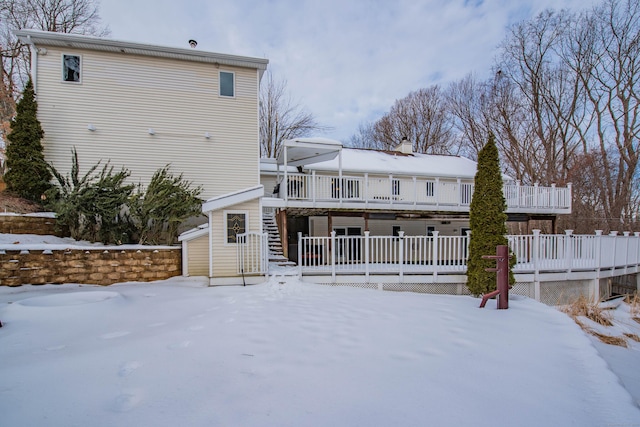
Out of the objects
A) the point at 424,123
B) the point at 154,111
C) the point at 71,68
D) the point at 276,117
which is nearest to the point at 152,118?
the point at 154,111

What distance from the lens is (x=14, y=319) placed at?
12.6 ft

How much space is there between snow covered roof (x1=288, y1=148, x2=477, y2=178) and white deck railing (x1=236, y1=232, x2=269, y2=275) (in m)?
4.78

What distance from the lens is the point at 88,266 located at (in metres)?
6.71

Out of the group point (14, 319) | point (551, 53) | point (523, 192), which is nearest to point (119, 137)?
point (14, 319)

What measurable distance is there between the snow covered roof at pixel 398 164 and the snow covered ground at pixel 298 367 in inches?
315

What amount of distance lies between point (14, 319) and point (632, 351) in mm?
8897

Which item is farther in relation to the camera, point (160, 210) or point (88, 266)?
point (160, 210)

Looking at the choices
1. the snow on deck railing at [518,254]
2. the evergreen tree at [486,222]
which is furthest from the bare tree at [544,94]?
the evergreen tree at [486,222]

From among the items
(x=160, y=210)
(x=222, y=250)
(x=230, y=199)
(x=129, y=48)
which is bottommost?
(x=222, y=250)

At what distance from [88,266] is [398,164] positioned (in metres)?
12.3

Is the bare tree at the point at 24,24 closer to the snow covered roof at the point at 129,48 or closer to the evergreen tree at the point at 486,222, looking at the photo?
the snow covered roof at the point at 129,48

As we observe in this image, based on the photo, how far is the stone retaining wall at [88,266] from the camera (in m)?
6.18

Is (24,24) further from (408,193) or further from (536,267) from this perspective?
(536,267)

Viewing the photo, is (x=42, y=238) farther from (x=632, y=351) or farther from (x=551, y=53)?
(x=551, y=53)
